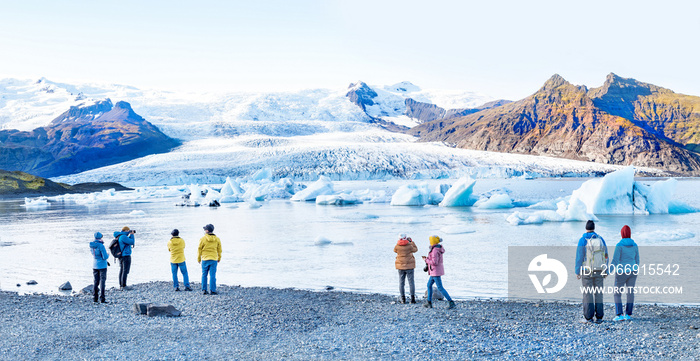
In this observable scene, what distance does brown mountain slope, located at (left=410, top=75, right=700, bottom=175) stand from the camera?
12581 cm

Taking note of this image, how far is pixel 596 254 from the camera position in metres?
6.76

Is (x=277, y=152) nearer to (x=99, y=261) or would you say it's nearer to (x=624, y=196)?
Answer: (x=624, y=196)

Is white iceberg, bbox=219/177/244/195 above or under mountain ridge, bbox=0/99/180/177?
under

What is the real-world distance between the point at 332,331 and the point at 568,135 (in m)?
139

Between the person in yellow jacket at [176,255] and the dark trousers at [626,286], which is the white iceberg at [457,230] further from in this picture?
the dark trousers at [626,286]

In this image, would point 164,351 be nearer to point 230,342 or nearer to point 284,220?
point 230,342

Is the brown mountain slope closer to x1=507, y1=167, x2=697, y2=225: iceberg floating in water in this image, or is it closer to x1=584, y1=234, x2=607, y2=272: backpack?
x1=507, y1=167, x2=697, y2=225: iceberg floating in water

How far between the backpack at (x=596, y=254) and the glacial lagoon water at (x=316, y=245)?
3337 mm

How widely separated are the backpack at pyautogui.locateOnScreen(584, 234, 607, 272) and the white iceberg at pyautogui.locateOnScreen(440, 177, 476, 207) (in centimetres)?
2629

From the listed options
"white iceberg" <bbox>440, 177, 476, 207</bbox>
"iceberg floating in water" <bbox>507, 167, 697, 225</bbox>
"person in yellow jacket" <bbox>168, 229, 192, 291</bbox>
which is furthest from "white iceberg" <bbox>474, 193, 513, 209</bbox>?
"person in yellow jacket" <bbox>168, 229, 192, 291</bbox>

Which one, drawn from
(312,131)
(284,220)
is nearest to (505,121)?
(312,131)

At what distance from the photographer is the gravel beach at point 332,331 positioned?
20.9 ft

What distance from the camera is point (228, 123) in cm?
10531

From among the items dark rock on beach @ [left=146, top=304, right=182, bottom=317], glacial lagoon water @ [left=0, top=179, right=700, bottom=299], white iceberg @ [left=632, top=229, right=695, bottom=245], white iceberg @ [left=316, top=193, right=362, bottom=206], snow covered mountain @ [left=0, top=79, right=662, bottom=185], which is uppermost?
snow covered mountain @ [left=0, top=79, right=662, bottom=185]
